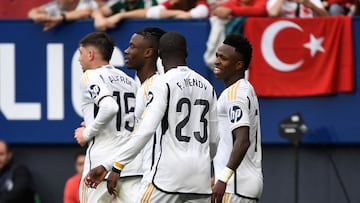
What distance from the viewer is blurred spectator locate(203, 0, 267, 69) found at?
14.0 meters

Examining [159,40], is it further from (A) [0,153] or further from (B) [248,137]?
(A) [0,153]

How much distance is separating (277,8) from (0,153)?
352cm

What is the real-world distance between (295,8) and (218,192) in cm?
534

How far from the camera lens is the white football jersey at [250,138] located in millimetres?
9836

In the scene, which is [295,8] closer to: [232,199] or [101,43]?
[101,43]

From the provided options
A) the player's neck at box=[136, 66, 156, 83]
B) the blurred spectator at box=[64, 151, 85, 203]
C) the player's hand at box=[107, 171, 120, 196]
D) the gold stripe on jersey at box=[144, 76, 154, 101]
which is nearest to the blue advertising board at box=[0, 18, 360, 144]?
the blurred spectator at box=[64, 151, 85, 203]

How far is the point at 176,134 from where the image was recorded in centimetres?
934

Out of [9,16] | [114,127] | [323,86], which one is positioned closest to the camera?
[114,127]

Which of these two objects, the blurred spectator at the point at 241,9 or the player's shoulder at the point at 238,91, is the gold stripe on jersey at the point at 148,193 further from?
the blurred spectator at the point at 241,9

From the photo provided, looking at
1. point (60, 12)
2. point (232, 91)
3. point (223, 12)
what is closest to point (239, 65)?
point (232, 91)

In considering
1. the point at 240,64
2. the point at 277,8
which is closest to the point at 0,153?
the point at 277,8

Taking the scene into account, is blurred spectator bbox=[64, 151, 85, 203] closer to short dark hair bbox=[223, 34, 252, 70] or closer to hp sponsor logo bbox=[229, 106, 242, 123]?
short dark hair bbox=[223, 34, 252, 70]

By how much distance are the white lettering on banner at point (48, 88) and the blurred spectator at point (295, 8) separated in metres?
2.33

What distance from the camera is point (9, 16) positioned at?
15.1 metres
